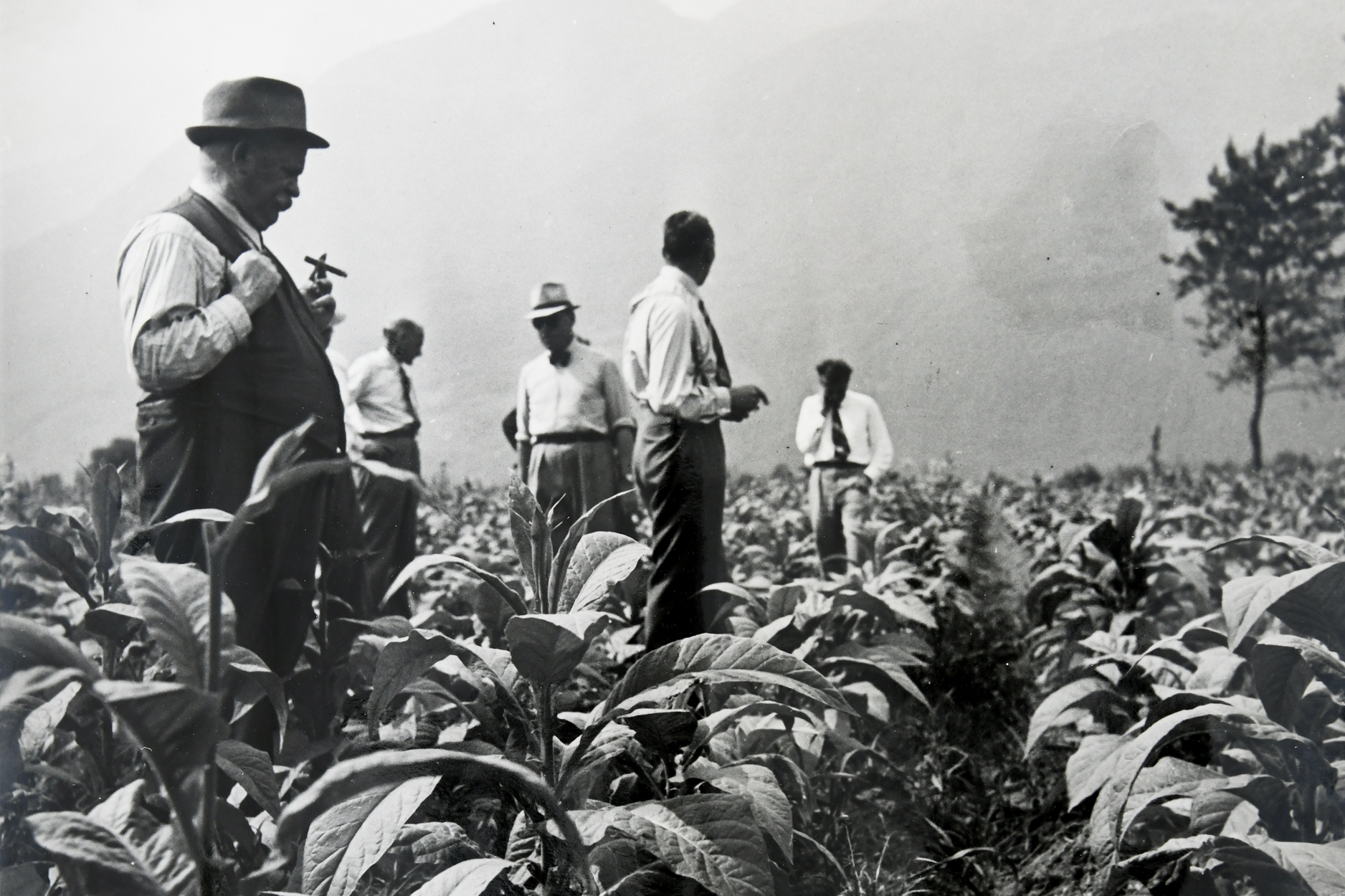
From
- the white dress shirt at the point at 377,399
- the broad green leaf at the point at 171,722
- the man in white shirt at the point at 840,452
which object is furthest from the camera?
the man in white shirt at the point at 840,452

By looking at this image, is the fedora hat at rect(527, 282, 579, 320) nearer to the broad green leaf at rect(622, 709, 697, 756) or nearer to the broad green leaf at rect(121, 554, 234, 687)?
the broad green leaf at rect(622, 709, 697, 756)

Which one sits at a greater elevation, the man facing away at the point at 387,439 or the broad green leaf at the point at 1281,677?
the man facing away at the point at 387,439

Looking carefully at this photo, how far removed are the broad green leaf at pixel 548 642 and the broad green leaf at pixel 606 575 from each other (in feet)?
0.29

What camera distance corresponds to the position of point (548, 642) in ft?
4.02

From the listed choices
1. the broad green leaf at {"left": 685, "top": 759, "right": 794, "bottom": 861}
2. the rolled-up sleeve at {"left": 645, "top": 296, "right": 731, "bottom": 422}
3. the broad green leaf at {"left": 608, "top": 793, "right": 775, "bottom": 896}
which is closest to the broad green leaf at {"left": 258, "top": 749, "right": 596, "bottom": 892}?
the broad green leaf at {"left": 608, "top": 793, "right": 775, "bottom": 896}

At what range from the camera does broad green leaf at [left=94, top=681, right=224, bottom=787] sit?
0.77 metres

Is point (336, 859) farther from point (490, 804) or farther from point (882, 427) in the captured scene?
point (882, 427)

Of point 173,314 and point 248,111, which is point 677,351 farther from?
point 173,314

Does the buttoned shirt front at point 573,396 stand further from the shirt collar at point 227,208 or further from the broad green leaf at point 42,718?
the broad green leaf at point 42,718

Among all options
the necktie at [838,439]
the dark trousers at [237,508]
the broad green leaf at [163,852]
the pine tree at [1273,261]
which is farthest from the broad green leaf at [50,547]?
the pine tree at [1273,261]

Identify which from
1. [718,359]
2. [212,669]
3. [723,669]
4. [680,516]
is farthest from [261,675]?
[718,359]

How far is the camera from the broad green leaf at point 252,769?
1214 millimetres

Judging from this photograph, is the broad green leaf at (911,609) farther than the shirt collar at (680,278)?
No

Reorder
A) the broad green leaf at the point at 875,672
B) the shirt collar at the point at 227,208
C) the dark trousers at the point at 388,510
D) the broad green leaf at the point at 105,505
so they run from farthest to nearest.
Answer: the dark trousers at the point at 388,510 → the broad green leaf at the point at 875,672 → the shirt collar at the point at 227,208 → the broad green leaf at the point at 105,505
